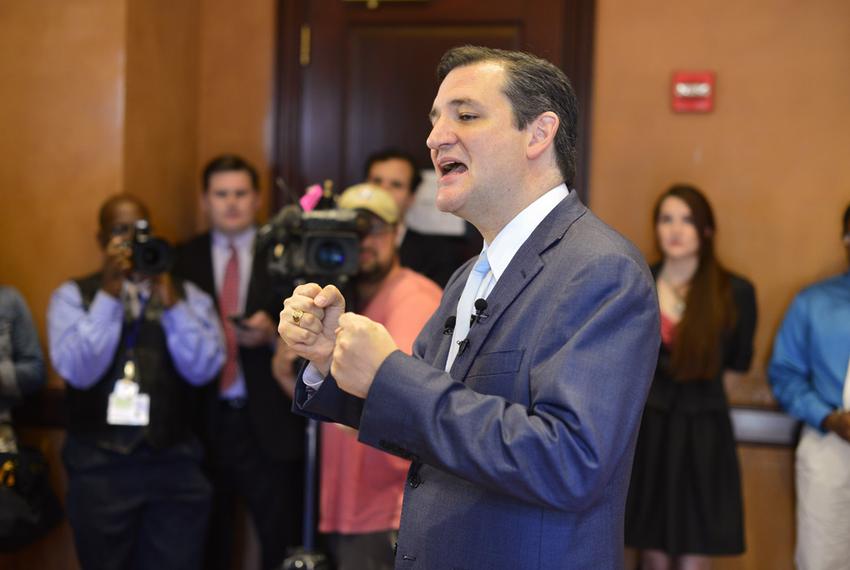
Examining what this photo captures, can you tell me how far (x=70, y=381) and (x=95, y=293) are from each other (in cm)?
31

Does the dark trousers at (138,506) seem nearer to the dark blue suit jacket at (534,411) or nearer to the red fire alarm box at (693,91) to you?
the dark blue suit jacket at (534,411)

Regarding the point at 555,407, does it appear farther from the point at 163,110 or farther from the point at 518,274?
the point at 163,110

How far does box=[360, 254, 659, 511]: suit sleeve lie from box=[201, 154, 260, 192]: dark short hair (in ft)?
8.83

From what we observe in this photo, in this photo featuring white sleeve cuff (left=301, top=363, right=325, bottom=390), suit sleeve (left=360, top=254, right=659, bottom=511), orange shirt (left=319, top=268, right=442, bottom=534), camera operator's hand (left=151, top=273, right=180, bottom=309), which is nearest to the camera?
suit sleeve (left=360, top=254, right=659, bottom=511)

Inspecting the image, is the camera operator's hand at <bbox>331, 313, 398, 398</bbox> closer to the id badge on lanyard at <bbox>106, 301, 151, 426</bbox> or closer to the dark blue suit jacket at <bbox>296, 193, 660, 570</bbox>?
the dark blue suit jacket at <bbox>296, 193, 660, 570</bbox>

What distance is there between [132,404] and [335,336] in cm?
186

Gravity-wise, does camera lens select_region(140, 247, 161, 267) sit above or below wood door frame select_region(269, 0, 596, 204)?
below

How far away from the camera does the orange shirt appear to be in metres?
2.96

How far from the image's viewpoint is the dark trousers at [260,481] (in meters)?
3.72

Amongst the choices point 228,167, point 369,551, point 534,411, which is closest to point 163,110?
point 228,167

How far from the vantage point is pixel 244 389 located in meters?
3.72

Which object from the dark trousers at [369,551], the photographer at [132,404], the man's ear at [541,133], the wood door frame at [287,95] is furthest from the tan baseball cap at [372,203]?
the man's ear at [541,133]

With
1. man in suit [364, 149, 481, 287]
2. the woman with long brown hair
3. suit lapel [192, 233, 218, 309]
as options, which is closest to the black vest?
suit lapel [192, 233, 218, 309]

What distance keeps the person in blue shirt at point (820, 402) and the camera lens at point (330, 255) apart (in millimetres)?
1679
